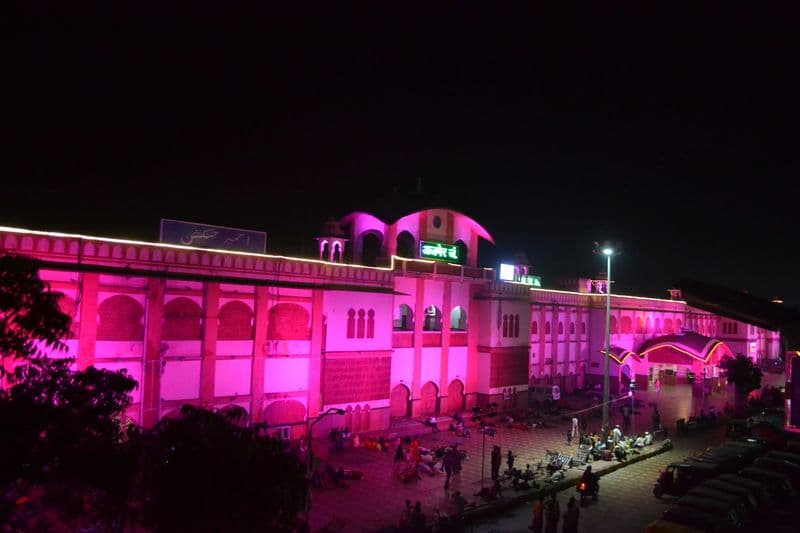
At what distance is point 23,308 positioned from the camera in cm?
672

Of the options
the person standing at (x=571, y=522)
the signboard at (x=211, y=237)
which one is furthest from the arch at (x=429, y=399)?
the person standing at (x=571, y=522)

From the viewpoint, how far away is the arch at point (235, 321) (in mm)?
25344

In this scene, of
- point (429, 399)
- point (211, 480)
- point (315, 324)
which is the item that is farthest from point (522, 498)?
point (211, 480)

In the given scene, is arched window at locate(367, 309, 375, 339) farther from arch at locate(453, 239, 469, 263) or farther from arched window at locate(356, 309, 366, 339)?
arch at locate(453, 239, 469, 263)

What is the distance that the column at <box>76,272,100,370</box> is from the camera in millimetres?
21453

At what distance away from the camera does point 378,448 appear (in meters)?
27.8

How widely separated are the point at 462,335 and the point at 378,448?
39.8ft

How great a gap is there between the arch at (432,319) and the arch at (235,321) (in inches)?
507

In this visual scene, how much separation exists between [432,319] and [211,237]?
57.2 ft

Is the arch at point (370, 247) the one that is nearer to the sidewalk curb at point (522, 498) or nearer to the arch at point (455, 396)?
the arch at point (455, 396)

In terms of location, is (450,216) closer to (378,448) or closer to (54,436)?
(378,448)

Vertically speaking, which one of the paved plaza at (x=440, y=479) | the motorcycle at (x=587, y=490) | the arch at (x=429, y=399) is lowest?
the paved plaza at (x=440, y=479)

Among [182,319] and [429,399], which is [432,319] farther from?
[182,319]

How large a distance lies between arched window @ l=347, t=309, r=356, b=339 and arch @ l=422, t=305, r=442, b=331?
6.98 meters
